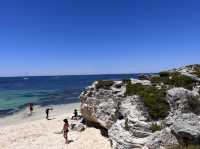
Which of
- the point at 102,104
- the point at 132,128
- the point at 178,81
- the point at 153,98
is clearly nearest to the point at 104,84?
the point at 102,104

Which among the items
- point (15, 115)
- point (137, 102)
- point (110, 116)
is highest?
point (137, 102)

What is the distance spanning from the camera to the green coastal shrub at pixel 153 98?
16.9 metres

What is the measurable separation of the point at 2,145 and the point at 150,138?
14284mm

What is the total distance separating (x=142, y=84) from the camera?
2128 centimetres

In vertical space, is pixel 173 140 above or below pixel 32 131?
above

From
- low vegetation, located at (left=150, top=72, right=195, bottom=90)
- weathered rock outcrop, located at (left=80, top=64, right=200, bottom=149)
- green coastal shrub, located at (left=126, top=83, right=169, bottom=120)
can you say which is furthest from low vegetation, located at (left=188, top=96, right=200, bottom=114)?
low vegetation, located at (left=150, top=72, right=195, bottom=90)

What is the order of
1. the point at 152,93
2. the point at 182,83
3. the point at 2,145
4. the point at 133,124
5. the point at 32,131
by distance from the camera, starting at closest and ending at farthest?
the point at 133,124 < the point at 152,93 < the point at 182,83 < the point at 2,145 < the point at 32,131

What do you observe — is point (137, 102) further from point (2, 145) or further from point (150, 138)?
point (2, 145)

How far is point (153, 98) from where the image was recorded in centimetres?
1798

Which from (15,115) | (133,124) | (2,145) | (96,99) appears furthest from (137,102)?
(15,115)

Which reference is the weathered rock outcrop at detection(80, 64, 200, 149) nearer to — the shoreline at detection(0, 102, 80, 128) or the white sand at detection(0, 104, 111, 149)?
the white sand at detection(0, 104, 111, 149)

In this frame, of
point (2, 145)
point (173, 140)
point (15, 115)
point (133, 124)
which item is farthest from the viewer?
point (15, 115)

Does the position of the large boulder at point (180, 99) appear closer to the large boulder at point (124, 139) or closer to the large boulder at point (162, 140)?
the large boulder at point (124, 139)

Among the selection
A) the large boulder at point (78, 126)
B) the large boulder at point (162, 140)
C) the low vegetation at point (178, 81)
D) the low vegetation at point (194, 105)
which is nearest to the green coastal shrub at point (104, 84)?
the low vegetation at point (178, 81)
